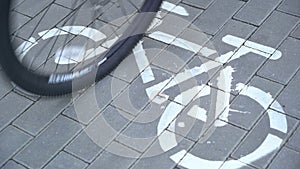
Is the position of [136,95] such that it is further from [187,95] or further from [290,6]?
[290,6]

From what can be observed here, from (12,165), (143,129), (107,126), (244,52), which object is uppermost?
(244,52)

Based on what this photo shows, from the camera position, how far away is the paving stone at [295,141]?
11.2 feet

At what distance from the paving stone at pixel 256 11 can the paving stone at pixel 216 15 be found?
5cm

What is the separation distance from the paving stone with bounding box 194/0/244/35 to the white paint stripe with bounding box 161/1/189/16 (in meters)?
0.13

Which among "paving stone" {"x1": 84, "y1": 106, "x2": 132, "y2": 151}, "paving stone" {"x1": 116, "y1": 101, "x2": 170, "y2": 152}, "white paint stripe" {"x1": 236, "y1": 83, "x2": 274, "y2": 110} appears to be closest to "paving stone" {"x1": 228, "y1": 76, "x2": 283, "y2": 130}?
"white paint stripe" {"x1": 236, "y1": 83, "x2": 274, "y2": 110}

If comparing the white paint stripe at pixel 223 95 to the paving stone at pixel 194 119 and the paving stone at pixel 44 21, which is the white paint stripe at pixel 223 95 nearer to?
the paving stone at pixel 194 119

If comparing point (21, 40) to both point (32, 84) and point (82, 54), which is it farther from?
point (32, 84)

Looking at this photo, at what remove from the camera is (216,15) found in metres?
4.23

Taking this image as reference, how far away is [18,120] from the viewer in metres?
3.73

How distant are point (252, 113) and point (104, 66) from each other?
98cm

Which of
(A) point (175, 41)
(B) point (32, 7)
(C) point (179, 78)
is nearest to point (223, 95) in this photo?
(C) point (179, 78)

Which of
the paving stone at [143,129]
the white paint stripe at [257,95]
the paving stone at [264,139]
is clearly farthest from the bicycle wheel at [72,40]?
the paving stone at [264,139]

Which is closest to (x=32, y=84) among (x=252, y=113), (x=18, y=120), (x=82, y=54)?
(x=18, y=120)

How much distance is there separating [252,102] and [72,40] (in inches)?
51.2
